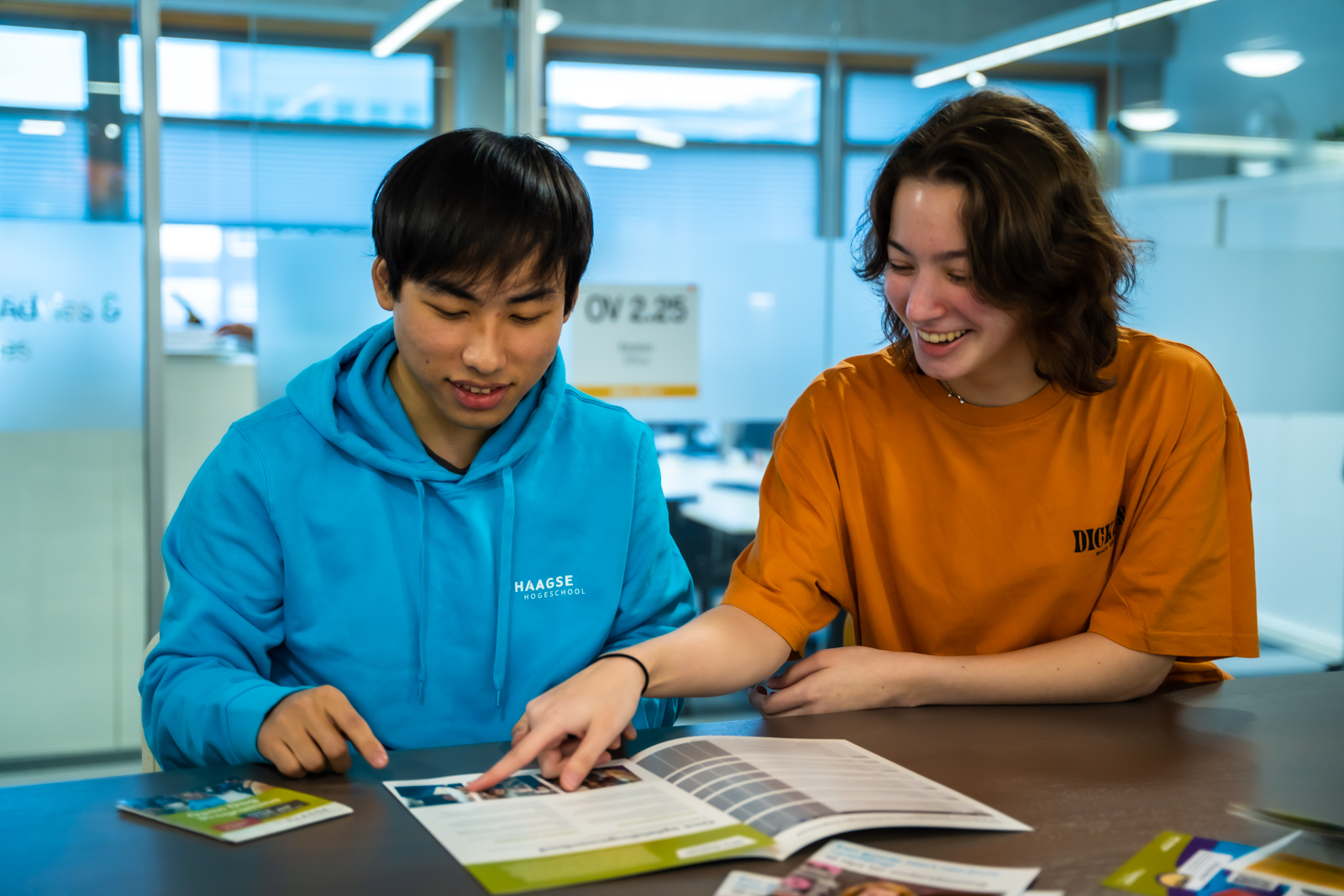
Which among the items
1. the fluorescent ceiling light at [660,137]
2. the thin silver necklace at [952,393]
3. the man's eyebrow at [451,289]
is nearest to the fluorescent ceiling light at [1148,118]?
the fluorescent ceiling light at [660,137]

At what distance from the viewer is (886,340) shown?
1441 millimetres

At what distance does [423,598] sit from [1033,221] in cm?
75

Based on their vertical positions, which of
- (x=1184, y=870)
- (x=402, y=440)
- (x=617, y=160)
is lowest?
(x=1184, y=870)

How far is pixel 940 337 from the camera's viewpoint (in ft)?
3.89

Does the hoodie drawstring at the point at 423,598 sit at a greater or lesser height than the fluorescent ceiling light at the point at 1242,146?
lesser

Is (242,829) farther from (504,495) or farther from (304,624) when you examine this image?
(504,495)

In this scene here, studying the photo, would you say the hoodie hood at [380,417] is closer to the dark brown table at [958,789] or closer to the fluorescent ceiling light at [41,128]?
the dark brown table at [958,789]

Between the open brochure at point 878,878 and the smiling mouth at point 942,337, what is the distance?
1.99 ft

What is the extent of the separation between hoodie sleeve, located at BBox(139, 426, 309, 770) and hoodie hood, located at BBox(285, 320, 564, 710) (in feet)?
0.31

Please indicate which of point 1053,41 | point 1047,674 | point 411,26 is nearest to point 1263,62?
point 1053,41

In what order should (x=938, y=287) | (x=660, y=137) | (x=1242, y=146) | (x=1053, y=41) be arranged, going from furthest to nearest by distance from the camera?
1. (x=1242, y=146)
2. (x=1053, y=41)
3. (x=660, y=137)
4. (x=938, y=287)

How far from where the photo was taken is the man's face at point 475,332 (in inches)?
41.7

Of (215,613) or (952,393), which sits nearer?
(215,613)

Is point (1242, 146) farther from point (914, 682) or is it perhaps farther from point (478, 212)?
point (478, 212)
